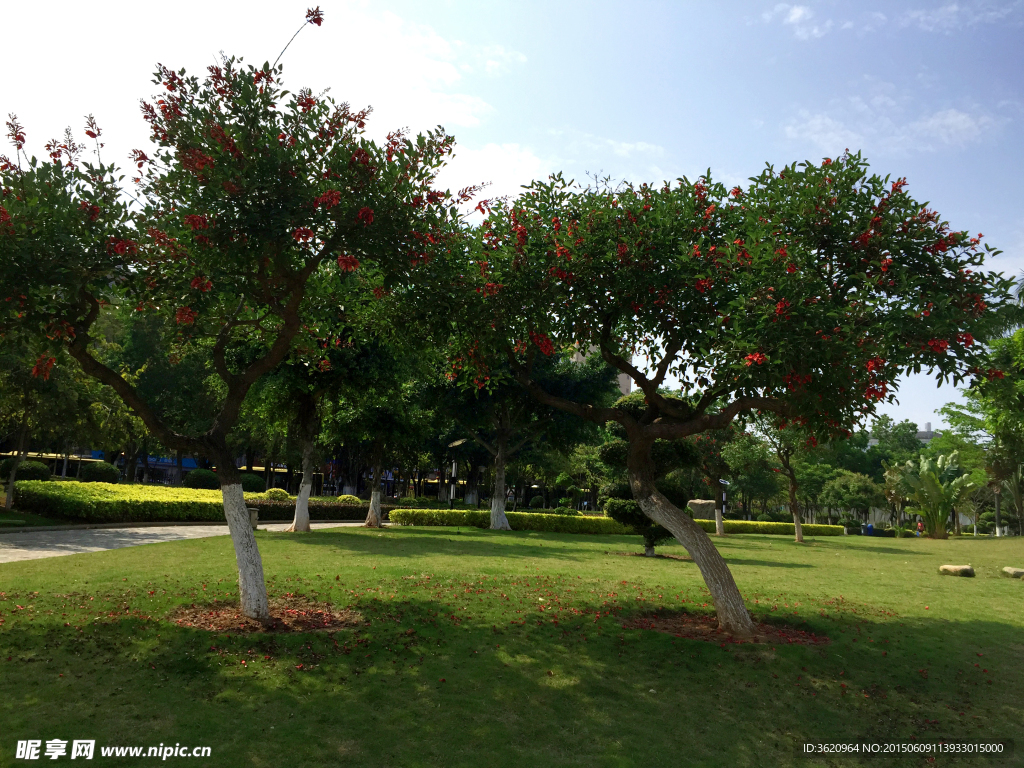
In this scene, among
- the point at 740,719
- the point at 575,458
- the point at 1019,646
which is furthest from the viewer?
the point at 575,458

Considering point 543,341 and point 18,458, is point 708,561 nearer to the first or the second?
point 543,341

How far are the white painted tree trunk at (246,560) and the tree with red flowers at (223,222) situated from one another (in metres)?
0.02

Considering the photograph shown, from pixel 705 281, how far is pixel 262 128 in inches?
269

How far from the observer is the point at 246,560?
9992 millimetres

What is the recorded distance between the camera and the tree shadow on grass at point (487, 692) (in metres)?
6.41

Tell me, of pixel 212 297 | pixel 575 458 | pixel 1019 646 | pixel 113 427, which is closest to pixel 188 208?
pixel 212 297

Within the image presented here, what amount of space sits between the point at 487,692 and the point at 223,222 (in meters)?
6.96

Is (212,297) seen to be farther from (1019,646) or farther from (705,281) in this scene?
(1019,646)

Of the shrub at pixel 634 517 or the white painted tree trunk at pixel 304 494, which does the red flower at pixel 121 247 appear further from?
the white painted tree trunk at pixel 304 494

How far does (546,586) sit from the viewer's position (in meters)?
14.3

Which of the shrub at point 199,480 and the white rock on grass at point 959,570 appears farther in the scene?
the shrub at point 199,480

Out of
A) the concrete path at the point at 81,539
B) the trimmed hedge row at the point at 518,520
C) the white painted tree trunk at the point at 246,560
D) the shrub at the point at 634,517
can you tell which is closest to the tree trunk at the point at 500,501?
the trimmed hedge row at the point at 518,520

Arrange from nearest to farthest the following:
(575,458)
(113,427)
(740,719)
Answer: (740,719), (113,427), (575,458)

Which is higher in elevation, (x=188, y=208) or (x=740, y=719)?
(x=188, y=208)
